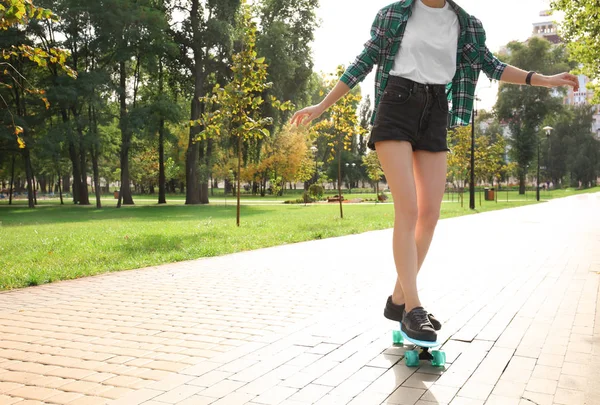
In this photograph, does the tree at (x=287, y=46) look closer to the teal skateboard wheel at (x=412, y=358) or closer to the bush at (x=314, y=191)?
the bush at (x=314, y=191)

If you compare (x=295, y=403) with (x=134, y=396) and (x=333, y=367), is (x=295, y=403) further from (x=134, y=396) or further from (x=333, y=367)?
(x=134, y=396)

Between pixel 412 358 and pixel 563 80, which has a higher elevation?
pixel 563 80

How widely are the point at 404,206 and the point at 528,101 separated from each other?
224ft

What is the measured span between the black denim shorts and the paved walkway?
134 cm

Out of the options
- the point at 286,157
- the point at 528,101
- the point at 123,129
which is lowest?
the point at 286,157

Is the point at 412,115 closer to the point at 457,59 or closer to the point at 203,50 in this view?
the point at 457,59

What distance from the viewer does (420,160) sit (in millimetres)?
3582

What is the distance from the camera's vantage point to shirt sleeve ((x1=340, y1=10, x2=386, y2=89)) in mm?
3609

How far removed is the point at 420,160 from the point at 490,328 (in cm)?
153

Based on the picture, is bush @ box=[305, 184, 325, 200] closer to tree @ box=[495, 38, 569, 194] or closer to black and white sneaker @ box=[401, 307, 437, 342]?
tree @ box=[495, 38, 569, 194]

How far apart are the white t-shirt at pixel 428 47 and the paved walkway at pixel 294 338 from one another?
1746 millimetres

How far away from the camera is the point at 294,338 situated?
4.09 m

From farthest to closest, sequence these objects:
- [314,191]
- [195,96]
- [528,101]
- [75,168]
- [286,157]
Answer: [528,101], [286,157], [314,191], [75,168], [195,96]

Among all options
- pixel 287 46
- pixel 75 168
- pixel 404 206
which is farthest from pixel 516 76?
pixel 75 168
